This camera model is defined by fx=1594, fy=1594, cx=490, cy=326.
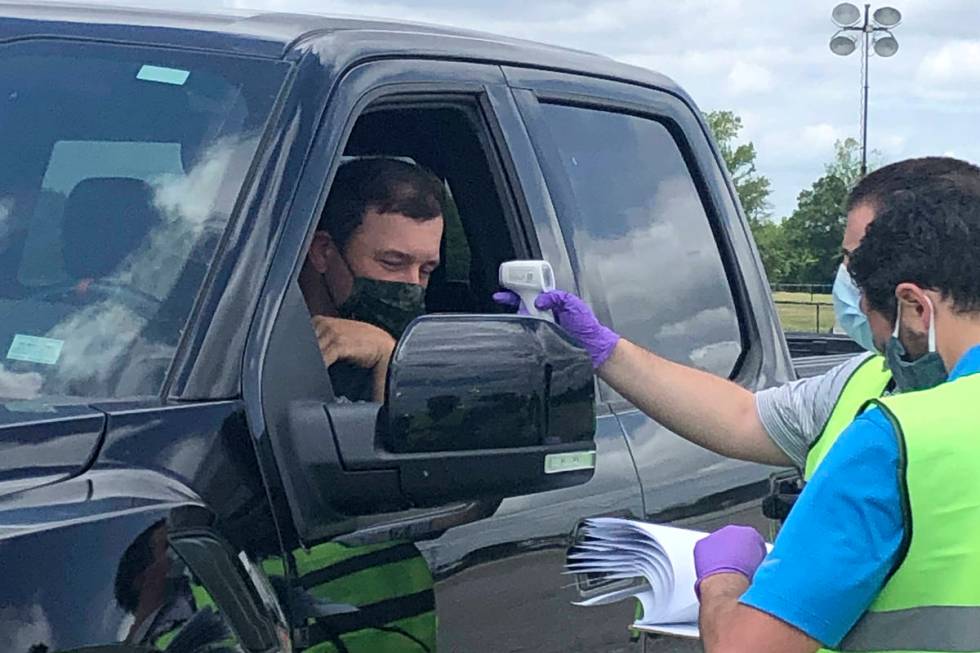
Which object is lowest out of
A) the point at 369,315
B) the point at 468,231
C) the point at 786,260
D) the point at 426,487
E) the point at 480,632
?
the point at 480,632

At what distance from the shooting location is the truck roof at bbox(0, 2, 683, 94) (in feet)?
9.11

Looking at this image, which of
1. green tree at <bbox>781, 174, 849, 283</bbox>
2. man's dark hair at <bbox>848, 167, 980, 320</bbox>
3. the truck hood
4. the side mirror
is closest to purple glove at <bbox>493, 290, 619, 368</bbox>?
the side mirror

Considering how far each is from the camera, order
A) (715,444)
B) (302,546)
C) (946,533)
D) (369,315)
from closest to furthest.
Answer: (946,533) < (302,546) < (369,315) < (715,444)

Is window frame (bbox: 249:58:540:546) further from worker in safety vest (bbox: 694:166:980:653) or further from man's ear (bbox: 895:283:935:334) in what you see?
man's ear (bbox: 895:283:935:334)

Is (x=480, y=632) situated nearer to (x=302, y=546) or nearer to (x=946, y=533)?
(x=302, y=546)

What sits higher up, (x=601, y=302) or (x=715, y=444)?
(x=601, y=302)

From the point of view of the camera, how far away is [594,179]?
3.57m

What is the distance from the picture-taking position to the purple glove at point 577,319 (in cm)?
316

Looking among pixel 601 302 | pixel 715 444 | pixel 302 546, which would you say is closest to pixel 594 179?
pixel 601 302

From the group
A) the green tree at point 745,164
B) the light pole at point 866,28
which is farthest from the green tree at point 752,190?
the light pole at point 866,28

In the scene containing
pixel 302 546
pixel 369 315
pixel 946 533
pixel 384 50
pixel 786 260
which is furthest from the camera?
pixel 786 260

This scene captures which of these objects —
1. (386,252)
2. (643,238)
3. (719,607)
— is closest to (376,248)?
(386,252)

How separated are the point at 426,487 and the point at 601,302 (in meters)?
1.19

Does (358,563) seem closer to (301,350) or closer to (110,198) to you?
(301,350)
